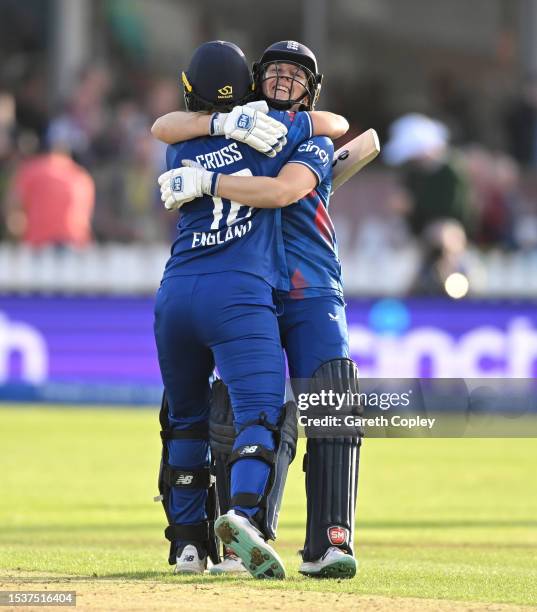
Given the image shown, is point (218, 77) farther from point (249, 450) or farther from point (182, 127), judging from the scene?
point (249, 450)

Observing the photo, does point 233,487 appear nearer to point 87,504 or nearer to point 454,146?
point 87,504

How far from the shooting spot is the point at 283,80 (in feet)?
24.5

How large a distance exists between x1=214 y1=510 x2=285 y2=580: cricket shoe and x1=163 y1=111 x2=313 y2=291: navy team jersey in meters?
1.06

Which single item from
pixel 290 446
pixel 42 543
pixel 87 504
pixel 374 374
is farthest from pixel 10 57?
pixel 290 446

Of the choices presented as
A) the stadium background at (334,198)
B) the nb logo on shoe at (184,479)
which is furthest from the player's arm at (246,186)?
Answer: the stadium background at (334,198)

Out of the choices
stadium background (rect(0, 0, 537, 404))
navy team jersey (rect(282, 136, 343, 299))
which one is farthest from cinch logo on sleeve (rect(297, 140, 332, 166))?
stadium background (rect(0, 0, 537, 404))

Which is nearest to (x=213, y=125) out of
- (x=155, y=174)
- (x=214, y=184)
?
(x=214, y=184)

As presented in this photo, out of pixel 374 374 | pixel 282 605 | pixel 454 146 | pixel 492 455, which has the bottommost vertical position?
pixel 282 605

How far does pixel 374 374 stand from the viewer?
16.8m

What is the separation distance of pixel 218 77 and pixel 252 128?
1.13ft

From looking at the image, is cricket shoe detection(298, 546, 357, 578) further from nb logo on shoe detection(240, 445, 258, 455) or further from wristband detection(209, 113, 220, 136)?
wristband detection(209, 113, 220, 136)

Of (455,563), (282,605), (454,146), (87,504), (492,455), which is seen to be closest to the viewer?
(282,605)

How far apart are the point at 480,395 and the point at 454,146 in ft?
35.7

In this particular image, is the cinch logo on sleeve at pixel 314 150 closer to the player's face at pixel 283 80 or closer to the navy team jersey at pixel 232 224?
the navy team jersey at pixel 232 224
